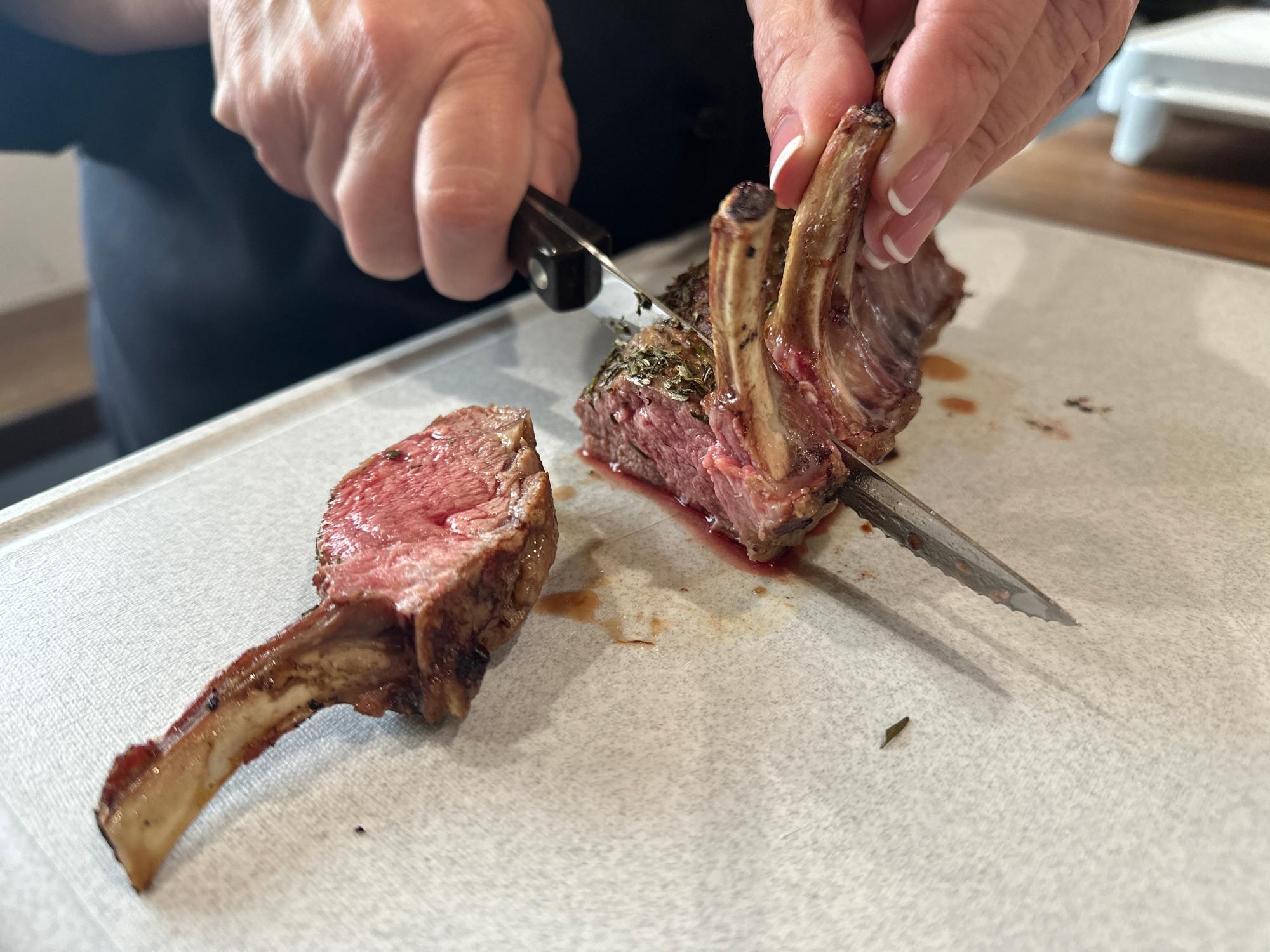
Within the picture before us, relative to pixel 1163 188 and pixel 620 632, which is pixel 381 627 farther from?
pixel 1163 188

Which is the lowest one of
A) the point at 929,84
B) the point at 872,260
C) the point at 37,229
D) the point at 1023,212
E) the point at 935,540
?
the point at 37,229

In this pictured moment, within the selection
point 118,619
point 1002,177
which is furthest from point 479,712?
point 1002,177

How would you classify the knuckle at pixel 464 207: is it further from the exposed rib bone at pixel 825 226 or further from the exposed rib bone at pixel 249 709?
the exposed rib bone at pixel 249 709

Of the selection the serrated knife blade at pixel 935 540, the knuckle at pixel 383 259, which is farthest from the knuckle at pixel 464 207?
the serrated knife blade at pixel 935 540

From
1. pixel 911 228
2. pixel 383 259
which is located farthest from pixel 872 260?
pixel 383 259

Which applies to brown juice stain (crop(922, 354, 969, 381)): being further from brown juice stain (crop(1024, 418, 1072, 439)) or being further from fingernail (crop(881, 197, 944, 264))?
fingernail (crop(881, 197, 944, 264))

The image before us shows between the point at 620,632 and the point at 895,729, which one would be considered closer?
the point at 895,729

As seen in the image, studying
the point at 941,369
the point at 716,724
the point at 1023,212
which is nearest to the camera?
the point at 716,724
